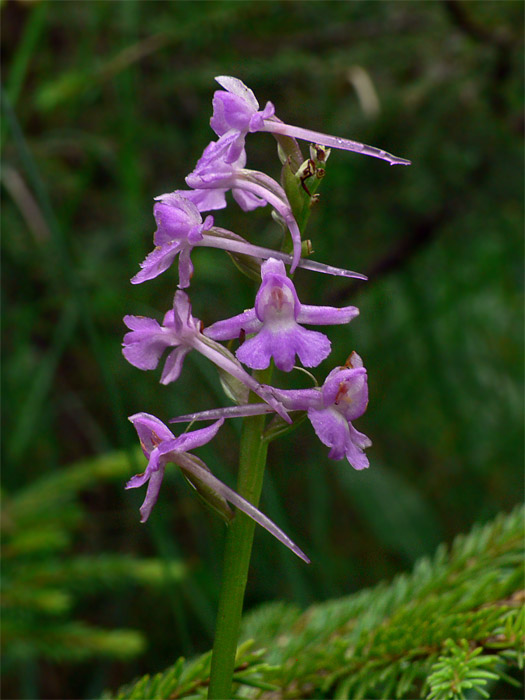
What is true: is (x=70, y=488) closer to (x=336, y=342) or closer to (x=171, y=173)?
(x=336, y=342)

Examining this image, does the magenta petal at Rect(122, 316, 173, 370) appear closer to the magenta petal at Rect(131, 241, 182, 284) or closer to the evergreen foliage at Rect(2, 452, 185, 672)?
the magenta petal at Rect(131, 241, 182, 284)

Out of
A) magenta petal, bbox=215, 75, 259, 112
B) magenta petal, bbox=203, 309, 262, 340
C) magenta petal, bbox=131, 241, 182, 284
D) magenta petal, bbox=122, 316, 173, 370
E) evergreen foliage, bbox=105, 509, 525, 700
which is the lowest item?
evergreen foliage, bbox=105, 509, 525, 700

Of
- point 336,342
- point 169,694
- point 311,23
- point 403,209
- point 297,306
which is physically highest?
point 311,23

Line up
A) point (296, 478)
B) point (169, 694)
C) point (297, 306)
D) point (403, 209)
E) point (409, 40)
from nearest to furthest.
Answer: point (297, 306) < point (169, 694) < point (409, 40) < point (403, 209) < point (296, 478)

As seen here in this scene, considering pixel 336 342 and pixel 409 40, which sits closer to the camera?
pixel 409 40

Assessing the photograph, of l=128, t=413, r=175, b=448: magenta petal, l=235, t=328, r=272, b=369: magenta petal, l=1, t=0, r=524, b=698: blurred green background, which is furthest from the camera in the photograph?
l=1, t=0, r=524, b=698: blurred green background

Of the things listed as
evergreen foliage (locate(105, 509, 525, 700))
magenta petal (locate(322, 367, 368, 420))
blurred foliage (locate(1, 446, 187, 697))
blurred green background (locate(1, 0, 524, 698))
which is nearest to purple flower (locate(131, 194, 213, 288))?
magenta petal (locate(322, 367, 368, 420))

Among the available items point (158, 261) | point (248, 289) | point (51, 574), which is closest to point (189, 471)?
point (158, 261)

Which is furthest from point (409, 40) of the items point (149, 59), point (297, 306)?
point (297, 306)
